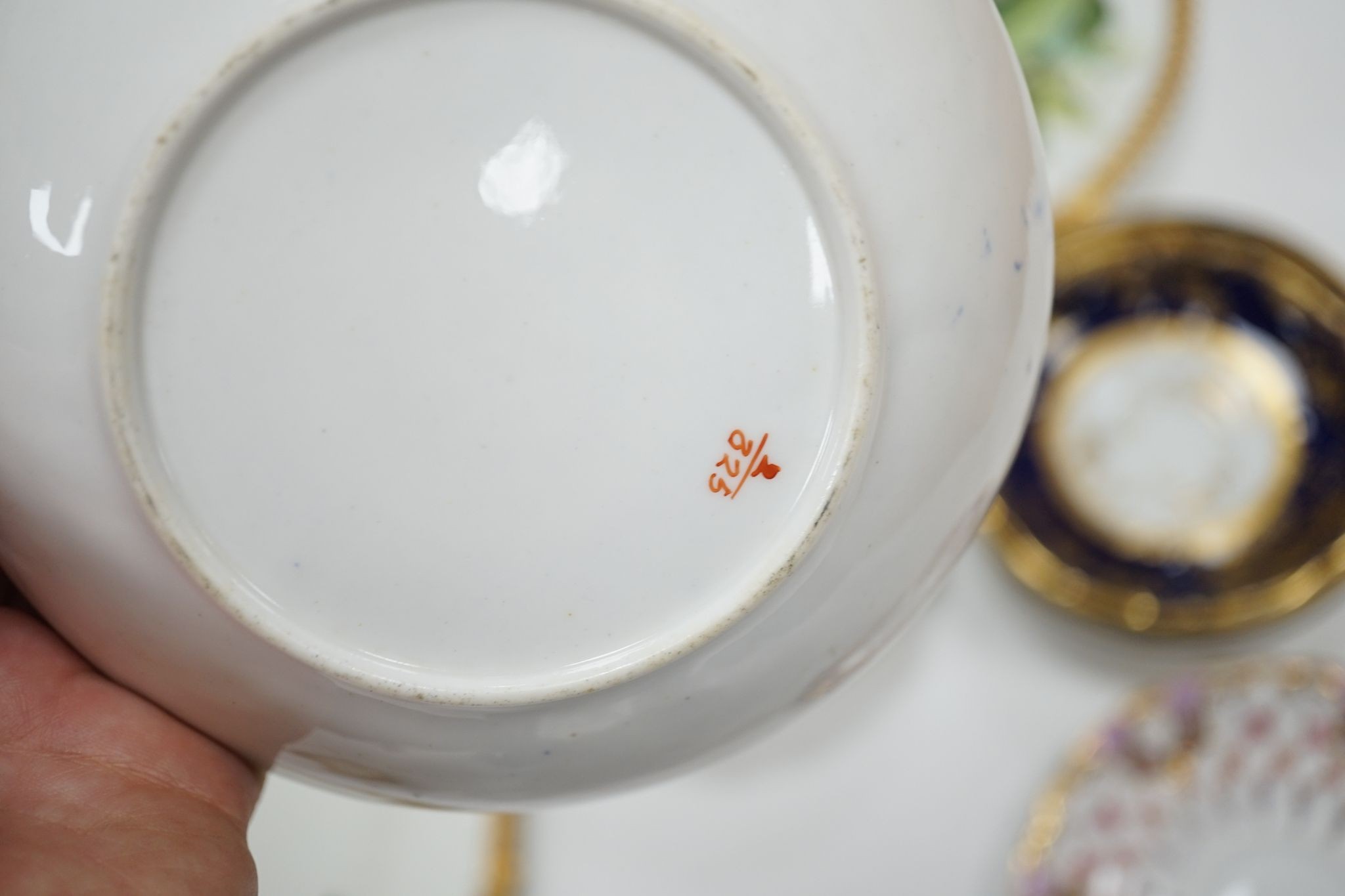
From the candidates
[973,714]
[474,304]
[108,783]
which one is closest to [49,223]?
[474,304]

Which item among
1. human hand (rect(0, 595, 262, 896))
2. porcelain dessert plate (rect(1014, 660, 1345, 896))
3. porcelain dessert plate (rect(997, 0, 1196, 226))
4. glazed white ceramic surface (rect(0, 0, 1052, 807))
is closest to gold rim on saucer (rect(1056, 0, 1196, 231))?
porcelain dessert plate (rect(997, 0, 1196, 226))

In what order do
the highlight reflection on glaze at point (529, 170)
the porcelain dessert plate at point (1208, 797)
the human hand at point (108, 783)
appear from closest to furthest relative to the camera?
the highlight reflection on glaze at point (529, 170)
the human hand at point (108, 783)
the porcelain dessert plate at point (1208, 797)

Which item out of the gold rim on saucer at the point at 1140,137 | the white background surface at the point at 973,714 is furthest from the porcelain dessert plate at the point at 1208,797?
the gold rim on saucer at the point at 1140,137

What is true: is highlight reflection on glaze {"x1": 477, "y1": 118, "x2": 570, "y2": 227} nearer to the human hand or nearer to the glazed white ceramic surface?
the glazed white ceramic surface

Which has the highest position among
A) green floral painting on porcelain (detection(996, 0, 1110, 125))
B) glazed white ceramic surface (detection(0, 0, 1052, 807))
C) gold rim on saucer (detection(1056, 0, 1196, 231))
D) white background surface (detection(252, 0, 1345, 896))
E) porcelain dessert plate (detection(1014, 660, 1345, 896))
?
glazed white ceramic surface (detection(0, 0, 1052, 807))

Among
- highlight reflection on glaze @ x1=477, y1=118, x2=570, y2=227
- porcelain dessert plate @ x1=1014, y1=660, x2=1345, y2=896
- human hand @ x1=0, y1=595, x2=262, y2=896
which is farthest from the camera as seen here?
porcelain dessert plate @ x1=1014, y1=660, x2=1345, y2=896

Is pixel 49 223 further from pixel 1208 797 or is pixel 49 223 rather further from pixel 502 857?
pixel 1208 797

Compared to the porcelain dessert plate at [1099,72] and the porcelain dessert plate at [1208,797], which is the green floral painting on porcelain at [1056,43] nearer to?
the porcelain dessert plate at [1099,72]
